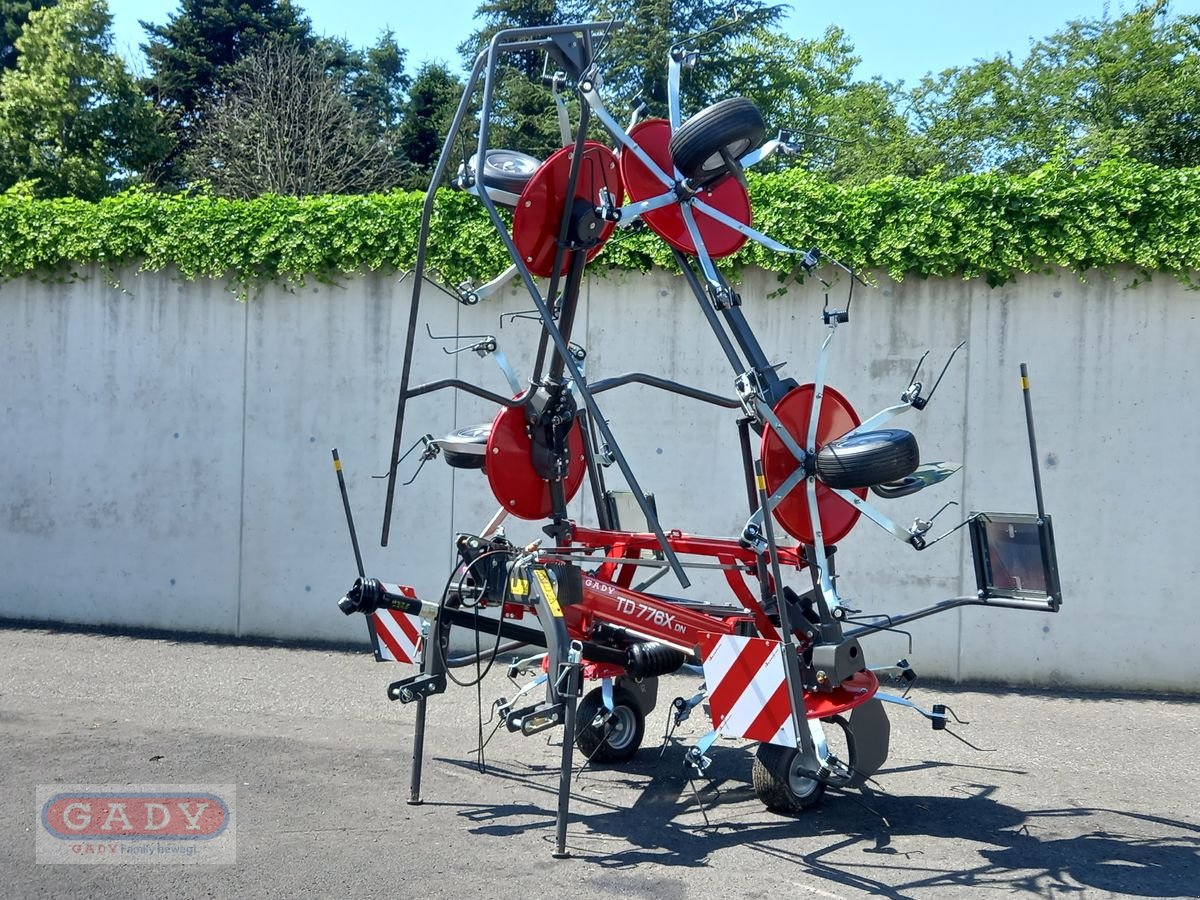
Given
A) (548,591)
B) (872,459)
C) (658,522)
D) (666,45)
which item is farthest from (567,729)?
(666,45)

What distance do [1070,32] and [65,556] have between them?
29999 mm

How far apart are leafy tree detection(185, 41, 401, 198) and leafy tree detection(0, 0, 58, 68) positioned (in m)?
11.0

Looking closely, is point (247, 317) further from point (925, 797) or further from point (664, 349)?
point (925, 797)

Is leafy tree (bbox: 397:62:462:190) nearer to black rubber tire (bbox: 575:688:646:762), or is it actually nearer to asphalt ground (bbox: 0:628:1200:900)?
asphalt ground (bbox: 0:628:1200:900)

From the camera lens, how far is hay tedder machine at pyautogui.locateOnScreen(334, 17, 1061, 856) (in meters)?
5.55

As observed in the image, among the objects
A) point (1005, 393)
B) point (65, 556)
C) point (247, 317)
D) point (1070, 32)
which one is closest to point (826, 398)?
point (1005, 393)

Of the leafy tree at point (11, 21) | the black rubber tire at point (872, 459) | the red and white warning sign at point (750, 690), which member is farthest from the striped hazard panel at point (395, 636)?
the leafy tree at point (11, 21)

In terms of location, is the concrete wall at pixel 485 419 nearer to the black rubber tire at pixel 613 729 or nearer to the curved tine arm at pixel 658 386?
the black rubber tire at pixel 613 729

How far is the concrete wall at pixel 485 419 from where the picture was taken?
8594 mm

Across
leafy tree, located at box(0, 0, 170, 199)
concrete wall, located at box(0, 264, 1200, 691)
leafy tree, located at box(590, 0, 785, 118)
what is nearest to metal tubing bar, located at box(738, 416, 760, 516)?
concrete wall, located at box(0, 264, 1200, 691)

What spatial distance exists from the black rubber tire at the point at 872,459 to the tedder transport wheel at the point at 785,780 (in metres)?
1.17

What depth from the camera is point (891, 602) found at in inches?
353

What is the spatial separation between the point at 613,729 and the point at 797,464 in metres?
1.94

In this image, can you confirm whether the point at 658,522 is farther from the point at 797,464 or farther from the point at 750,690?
the point at 750,690
